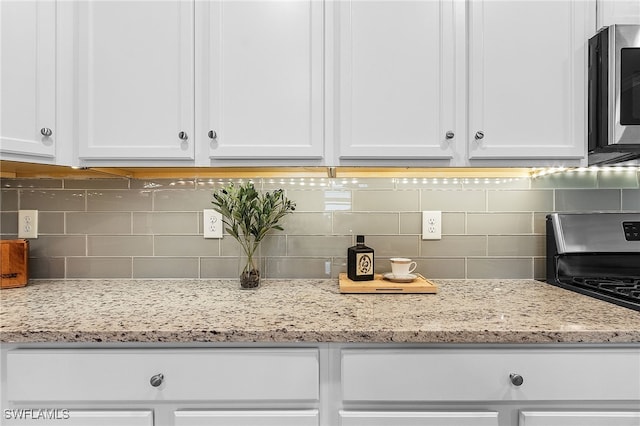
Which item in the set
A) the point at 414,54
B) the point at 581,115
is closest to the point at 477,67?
the point at 414,54

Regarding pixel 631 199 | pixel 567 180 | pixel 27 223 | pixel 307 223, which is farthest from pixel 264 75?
pixel 631 199

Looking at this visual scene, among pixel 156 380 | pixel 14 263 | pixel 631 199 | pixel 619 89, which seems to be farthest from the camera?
pixel 631 199

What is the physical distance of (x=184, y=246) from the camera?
1599mm

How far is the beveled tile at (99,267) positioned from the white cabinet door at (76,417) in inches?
27.1

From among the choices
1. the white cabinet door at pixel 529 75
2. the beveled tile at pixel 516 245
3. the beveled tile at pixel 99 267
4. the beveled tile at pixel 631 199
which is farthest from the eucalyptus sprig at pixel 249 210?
the beveled tile at pixel 631 199

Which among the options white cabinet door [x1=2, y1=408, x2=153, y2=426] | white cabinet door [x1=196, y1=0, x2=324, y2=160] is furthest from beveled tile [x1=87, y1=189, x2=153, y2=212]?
white cabinet door [x1=2, y1=408, x2=153, y2=426]

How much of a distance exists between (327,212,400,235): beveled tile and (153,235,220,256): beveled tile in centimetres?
55

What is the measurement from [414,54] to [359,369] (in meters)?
1.05

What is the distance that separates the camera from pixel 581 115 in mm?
1278

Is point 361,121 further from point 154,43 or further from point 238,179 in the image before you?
point 154,43

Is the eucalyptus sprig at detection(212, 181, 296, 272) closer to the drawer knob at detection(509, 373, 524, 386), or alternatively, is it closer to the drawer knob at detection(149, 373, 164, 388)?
the drawer knob at detection(149, 373, 164, 388)

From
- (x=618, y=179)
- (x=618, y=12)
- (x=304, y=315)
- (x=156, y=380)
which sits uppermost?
(x=618, y=12)

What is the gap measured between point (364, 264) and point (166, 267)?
88 cm

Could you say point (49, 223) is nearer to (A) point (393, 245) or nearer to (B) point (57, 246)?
(B) point (57, 246)
